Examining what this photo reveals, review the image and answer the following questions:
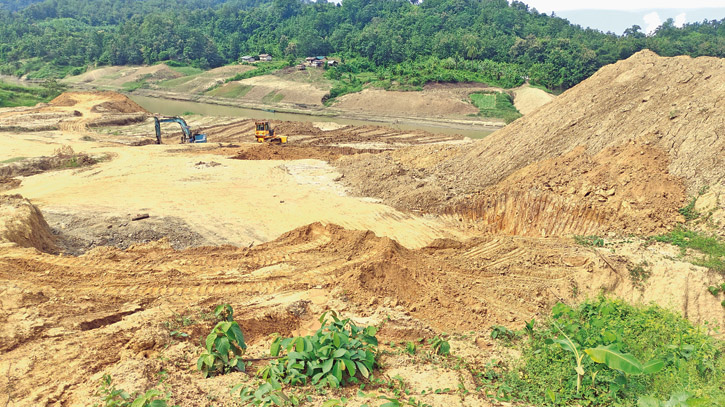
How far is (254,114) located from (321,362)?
4971 centimetres

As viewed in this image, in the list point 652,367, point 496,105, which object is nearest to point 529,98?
point 496,105

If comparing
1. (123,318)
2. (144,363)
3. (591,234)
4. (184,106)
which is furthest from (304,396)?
(184,106)

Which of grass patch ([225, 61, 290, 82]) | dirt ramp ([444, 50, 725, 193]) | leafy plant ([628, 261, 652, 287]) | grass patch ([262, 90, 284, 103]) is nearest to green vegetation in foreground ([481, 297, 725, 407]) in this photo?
leafy plant ([628, 261, 652, 287])

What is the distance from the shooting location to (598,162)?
1692 centimetres

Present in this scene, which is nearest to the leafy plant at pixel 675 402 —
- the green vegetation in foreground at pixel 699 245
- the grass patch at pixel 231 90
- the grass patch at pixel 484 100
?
the green vegetation in foreground at pixel 699 245

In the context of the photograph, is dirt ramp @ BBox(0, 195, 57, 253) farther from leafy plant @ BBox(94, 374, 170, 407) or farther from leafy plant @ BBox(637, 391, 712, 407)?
leafy plant @ BBox(637, 391, 712, 407)

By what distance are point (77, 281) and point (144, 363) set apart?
5764 mm

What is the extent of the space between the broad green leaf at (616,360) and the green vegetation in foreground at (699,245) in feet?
24.9

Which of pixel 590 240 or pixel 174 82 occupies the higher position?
pixel 174 82

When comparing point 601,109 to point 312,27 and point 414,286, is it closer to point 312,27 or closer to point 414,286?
point 414,286

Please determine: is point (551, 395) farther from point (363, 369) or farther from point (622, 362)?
point (363, 369)

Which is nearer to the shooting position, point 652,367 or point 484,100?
point 652,367

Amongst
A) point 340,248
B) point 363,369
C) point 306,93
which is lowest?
point 340,248

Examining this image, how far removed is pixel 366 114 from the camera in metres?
52.3
